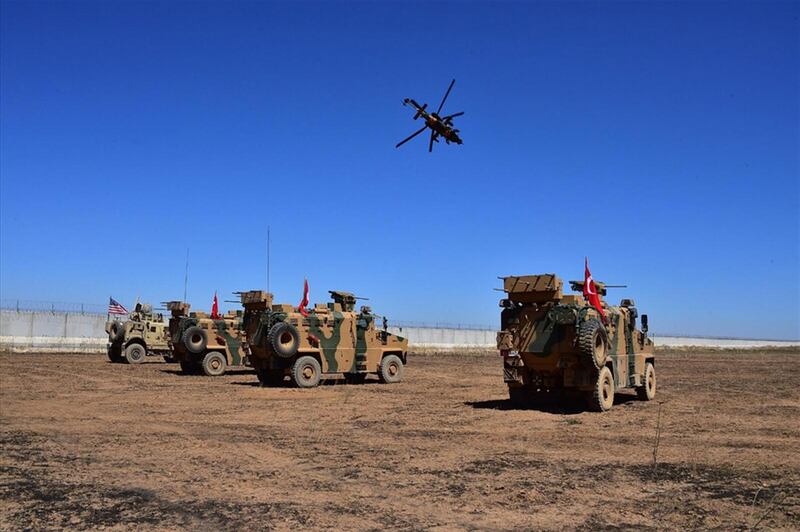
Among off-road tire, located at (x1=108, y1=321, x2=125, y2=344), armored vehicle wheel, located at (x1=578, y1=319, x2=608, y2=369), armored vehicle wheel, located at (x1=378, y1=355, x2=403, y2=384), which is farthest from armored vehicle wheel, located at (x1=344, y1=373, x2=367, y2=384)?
off-road tire, located at (x1=108, y1=321, x2=125, y2=344)

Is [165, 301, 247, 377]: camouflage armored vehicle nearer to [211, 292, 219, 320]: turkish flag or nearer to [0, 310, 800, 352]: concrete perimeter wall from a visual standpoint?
[211, 292, 219, 320]: turkish flag

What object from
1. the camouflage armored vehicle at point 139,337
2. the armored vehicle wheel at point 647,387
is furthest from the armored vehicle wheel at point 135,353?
the armored vehicle wheel at point 647,387

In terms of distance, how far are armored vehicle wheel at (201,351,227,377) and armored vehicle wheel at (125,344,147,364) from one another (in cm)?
849

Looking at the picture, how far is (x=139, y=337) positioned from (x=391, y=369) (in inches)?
631

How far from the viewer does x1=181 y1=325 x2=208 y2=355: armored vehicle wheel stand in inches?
1017

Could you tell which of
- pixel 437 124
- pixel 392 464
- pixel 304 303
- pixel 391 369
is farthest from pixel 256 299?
pixel 392 464

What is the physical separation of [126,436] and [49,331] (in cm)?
3973

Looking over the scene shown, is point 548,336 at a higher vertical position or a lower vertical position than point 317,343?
higher

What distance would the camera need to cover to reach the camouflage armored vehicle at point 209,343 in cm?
2602

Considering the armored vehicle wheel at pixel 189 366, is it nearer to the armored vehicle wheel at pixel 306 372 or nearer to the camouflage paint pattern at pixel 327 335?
the camouflage paint pattern at pixel 327 335

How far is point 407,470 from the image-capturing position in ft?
28.0

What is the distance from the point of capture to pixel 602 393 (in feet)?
47.4

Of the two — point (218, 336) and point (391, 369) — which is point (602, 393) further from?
point (218, 336)

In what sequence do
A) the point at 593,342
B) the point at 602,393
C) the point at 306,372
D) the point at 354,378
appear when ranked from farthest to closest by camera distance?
the point at 354,378, the point at 306,372, the point at 602,393, the point at 593,342
